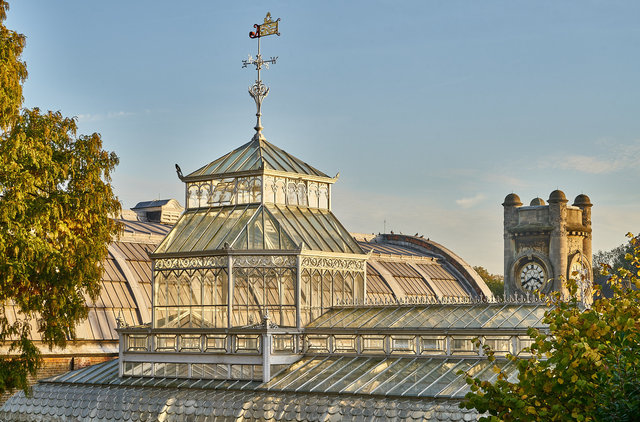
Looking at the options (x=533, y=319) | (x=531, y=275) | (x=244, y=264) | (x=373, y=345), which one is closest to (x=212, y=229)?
(x=244, y=264)

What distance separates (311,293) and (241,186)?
14.3ft

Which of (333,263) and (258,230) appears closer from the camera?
(258,230)

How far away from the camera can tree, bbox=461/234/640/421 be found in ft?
47.5

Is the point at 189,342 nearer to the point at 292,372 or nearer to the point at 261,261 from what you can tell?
the point at 261,261

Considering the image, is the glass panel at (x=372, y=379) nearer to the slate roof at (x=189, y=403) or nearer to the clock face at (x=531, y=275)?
the slate roof at (x=189, y=403)

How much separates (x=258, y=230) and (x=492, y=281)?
271ft

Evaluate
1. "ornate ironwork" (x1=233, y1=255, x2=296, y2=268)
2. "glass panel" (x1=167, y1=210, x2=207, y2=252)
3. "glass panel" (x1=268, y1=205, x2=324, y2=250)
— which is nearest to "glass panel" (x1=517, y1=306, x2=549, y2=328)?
"ornate ironwork" (x1=233, y1=255, x2=296, y2=268)

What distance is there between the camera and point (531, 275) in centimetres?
6262

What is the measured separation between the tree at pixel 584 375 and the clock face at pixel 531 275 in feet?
153

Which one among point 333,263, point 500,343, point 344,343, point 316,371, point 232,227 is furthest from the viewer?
point 333,263

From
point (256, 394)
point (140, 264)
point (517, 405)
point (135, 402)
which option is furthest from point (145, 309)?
point (517, 405)

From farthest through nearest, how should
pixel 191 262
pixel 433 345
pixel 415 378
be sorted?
1. pixel 191 262
2. pixel 433 345
3. pixel 415 378

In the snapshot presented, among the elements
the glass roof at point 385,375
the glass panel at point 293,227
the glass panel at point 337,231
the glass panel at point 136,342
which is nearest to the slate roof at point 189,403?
the glass roof at point 385,375

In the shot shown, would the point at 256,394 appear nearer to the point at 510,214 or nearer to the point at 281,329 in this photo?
the point at 281,329
